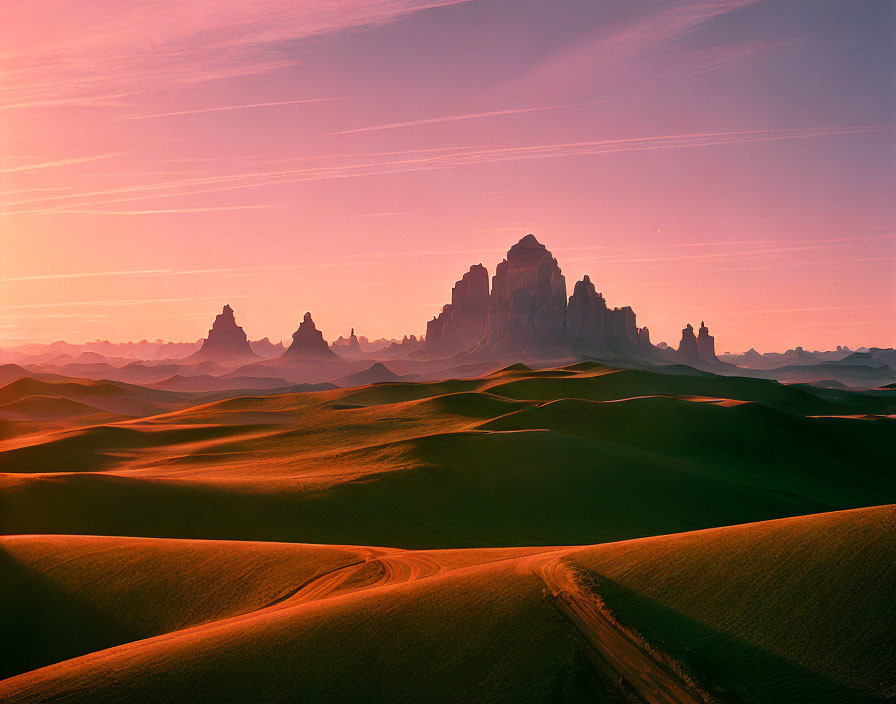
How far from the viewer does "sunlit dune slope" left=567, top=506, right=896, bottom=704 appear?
485 inches

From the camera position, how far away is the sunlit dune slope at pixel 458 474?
130 ft

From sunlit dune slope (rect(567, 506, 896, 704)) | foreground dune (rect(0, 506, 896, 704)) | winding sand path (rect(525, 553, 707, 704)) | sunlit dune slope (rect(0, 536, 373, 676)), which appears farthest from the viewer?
sunlit dune slope (rect(0, 536, 373, 676))

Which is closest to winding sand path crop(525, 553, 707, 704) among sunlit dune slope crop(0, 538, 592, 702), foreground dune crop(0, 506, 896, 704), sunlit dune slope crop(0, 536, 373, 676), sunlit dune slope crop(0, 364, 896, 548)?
foreground dune crop(0, 506, 896, 704)

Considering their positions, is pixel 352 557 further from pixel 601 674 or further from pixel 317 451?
pixel 317 451

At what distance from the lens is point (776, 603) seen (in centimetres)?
1439

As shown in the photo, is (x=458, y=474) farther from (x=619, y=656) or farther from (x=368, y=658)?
(x=619, y=656)

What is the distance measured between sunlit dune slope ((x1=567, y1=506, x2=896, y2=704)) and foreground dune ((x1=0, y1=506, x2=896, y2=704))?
37 millimetres

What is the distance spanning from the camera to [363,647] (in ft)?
47.0

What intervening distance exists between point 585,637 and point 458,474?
1402 inches

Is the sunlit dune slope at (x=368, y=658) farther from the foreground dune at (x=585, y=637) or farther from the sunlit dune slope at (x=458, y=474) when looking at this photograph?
the sunlit dune slope at (x=458, y=474)

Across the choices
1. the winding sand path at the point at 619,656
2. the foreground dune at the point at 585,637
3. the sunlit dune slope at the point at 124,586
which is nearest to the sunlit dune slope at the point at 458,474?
the sunlit dune slope at the point at 124,586

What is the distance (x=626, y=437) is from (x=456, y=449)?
29.0 metres

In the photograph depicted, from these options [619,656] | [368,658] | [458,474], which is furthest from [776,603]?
[458,474]

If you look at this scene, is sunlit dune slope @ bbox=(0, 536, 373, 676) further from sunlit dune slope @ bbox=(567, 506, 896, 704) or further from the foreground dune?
sunlit dune slope @ bbox=(567, 506, 896, 704)
